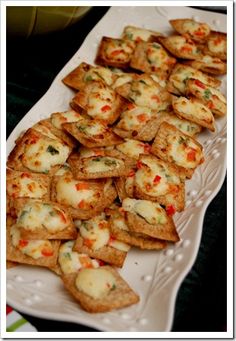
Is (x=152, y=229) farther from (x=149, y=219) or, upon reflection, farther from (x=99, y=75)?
(x=99, y=75)

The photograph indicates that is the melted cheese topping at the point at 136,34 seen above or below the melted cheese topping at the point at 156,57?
above

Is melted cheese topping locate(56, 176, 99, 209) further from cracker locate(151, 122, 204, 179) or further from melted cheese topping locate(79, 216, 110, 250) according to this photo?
cracker locate(151, 122, 204, 179)

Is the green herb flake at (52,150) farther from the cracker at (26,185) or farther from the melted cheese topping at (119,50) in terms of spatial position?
the melted cheese topping at (119,50)

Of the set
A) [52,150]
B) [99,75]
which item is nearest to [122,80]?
[99,75]

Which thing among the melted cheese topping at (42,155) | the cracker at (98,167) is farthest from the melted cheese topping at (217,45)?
the melted cheese topping at (42,155)

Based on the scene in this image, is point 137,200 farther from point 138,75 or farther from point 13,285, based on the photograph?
point 138,75

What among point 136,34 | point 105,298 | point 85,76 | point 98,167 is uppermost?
point 136,34
